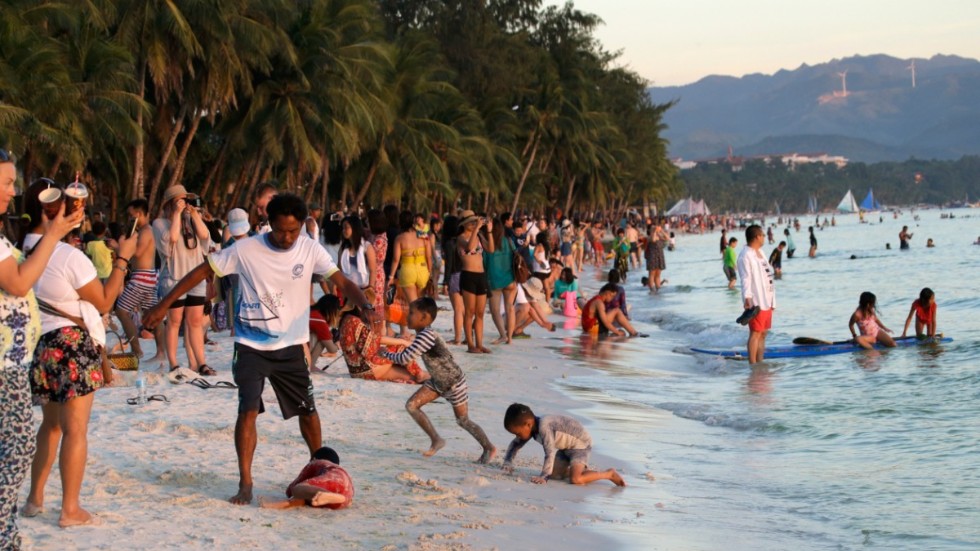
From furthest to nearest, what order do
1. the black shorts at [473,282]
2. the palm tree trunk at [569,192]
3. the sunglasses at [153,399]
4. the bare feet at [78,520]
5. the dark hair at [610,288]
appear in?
1. the palm tree trunk at [569,192]
2. the dark hair at [610,288]
3. the black shorts at [473,282]
4. the sunglasses at [153,399]
5. the bare feet at [78,520]

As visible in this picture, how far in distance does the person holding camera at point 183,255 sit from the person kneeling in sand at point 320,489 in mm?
3843

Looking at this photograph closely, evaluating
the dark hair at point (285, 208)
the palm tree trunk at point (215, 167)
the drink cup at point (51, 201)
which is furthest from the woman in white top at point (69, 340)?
the palm tree trunk at point (215, 167)

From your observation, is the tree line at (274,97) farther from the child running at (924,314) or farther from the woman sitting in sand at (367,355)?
the child running at (924,314)

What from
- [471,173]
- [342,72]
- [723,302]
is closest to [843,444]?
[723,302]

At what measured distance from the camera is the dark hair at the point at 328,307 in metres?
11.3

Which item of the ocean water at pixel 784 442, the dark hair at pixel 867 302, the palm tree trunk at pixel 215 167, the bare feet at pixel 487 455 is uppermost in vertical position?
the palm tree trunk at pixel 215 167

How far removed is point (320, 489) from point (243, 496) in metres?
0.40

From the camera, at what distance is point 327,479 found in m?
6.09

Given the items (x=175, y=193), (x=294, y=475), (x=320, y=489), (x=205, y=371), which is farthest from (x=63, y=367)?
(x=205, y=371)

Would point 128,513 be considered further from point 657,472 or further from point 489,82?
point 489,82

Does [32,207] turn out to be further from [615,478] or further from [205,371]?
[205,371]

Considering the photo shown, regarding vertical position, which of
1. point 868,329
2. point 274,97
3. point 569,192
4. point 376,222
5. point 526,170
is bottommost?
point 868,329

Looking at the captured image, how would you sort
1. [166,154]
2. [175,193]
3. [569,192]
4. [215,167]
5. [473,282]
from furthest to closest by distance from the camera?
[569,192] → [215,167] → [166,154] → [473,282] → [175,193]

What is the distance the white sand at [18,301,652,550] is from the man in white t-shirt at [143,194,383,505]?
1.44ft
